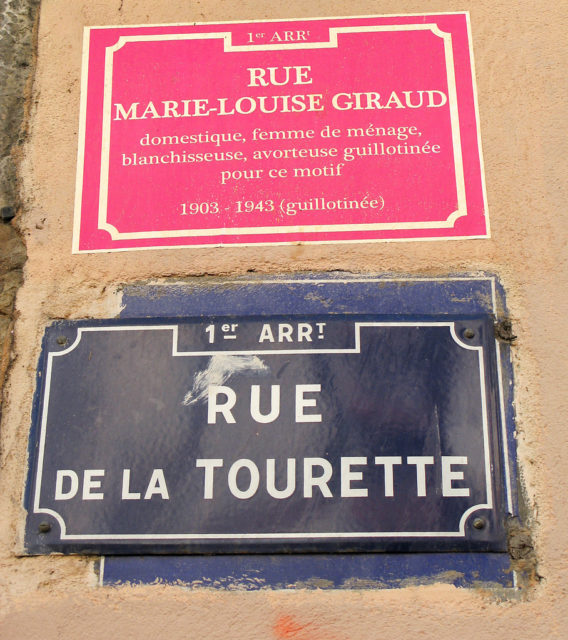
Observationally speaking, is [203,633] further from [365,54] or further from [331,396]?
[365,54]

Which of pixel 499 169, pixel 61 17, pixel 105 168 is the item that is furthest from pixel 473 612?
pixel 61 17

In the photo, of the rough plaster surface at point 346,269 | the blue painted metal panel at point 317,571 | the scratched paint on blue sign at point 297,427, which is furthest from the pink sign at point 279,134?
the blue painted metal panel at point 317,571

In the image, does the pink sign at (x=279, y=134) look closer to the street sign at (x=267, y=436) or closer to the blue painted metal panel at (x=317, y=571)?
the street sign at (x=267, y=436)

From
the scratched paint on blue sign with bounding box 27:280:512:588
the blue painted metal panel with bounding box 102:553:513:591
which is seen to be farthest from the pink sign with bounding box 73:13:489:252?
the blue painted metal panel with bounding box 102:553:513:591

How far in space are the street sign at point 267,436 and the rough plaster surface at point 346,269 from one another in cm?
9

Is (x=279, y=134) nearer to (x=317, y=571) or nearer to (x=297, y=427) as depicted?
(x=297, y=427)

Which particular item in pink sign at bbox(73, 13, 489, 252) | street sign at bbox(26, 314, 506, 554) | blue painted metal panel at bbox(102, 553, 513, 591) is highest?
pink sign at bbox(73, 13, 489, 252)

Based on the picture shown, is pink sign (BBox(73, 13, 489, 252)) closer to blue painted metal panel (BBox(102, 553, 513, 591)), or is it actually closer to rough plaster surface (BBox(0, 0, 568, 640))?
rough plaster surface (BBox(0, 0, 568, 640))

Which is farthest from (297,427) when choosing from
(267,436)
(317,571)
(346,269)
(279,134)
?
(279,134)

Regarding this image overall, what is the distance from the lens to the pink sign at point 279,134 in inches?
86.4

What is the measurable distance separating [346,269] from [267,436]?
481mm

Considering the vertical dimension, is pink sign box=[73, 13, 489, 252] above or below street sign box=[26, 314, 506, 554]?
above

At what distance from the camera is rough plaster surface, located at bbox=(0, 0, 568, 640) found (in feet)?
6.15

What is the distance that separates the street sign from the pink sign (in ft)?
0.92
